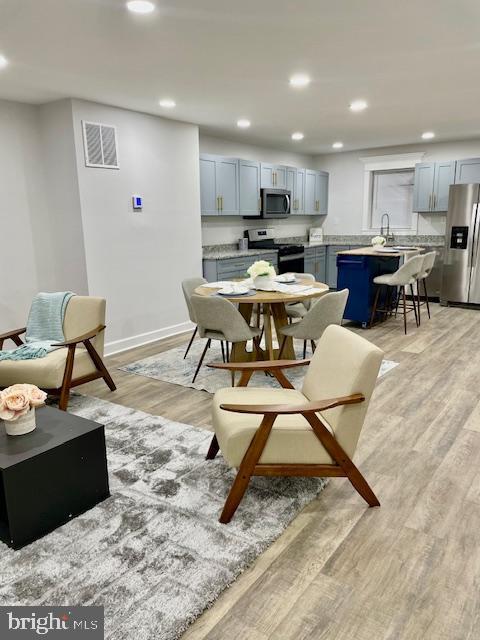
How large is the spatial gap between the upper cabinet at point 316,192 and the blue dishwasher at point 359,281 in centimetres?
265

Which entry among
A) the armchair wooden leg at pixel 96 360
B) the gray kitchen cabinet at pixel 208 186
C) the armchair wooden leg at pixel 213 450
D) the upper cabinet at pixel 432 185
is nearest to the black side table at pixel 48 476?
the armchair wooden leg at pixel 213 450

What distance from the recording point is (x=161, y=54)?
9.87 feet

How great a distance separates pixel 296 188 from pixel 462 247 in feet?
9.04

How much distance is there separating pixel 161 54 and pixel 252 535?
2921 millimetres

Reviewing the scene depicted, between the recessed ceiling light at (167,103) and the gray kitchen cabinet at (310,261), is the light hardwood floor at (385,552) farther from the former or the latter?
the gray kitchen cabinet at (310,261)

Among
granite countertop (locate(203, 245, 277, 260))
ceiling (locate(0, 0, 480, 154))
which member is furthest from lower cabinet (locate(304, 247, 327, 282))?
ceiling (locate(0, 0, 480, 154))

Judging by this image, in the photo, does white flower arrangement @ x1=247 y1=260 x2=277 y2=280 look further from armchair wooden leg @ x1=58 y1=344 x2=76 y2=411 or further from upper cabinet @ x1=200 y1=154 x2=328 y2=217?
upper cabinet @ x1=200 y1=154 x2=328 y2=217

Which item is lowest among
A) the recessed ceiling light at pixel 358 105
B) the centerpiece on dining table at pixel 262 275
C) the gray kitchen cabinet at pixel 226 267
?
the gray kitchen cabinet at pixel 226 267

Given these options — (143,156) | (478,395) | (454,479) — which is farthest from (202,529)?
(143,156)

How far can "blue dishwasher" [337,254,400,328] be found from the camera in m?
5.57

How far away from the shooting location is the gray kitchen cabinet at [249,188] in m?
6.44

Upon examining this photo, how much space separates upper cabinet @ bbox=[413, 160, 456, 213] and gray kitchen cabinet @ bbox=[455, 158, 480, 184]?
0.07 metres

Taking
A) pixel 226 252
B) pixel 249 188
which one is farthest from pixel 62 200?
pixel 249 188

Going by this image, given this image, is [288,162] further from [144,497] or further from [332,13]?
[144,497]
